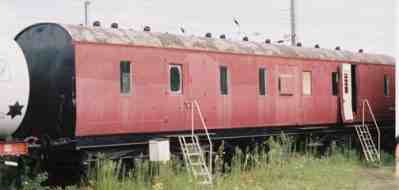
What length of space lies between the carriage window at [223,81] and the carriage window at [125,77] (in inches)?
122

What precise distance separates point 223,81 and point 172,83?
1882 millimetres

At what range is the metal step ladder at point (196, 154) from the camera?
13672 millimetres

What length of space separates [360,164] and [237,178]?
18.7 ft

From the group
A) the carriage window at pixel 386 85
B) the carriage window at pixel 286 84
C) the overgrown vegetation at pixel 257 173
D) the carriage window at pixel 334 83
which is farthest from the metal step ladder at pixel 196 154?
the carriage window at pixel 386 85

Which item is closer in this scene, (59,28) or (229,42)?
(59,28)

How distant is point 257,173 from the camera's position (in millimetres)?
14797

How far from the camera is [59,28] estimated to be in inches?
523

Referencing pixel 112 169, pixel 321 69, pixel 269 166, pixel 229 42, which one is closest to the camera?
pixel 112 169

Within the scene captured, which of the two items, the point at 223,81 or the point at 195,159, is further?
the point at 223,81

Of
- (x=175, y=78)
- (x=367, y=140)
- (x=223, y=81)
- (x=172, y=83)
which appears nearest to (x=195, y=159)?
(x=172, y=83)

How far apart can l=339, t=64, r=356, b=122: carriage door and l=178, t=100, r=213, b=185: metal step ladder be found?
6.30m

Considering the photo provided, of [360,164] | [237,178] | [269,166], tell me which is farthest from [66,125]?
[360,164]

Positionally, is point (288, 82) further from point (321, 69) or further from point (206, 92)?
point (206, 92)

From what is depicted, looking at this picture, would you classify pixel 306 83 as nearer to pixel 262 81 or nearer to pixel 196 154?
pixel 262 81
